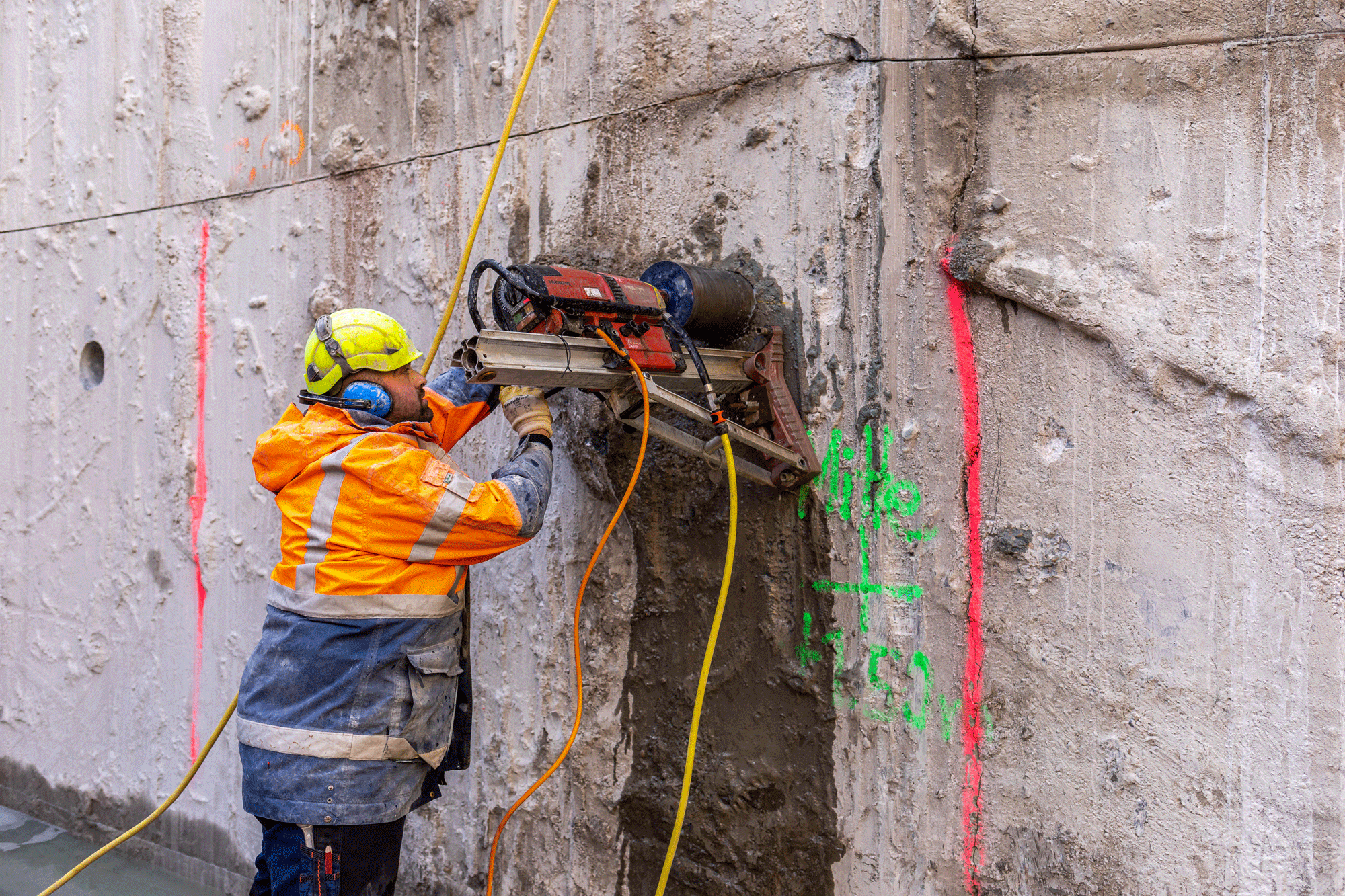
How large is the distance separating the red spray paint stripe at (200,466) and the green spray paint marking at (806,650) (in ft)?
7.35

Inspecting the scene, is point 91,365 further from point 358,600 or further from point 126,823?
point 358,600

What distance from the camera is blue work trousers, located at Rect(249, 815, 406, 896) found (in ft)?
6.35

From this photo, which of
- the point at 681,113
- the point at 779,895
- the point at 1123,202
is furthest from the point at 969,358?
the point at 779,895

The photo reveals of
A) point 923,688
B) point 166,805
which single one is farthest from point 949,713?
point 166,805

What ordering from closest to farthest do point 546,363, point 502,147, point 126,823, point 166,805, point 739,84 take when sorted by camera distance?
1. point 546,363
2. point 739,84
3. point 502,147
4. point 166,805
5. point 126,823

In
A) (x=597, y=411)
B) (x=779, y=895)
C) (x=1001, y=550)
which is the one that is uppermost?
(x=597, y=411)

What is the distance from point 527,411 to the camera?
203cm

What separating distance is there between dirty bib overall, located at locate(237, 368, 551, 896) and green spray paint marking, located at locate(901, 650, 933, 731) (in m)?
0.84

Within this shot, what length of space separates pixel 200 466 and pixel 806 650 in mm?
2314

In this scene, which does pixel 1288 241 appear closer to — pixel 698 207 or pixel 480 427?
pixel 698 207

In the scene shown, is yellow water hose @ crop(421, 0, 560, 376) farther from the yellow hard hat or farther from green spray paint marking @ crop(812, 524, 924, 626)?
green spray paint marking @ crop(812, 524, 924, 626)

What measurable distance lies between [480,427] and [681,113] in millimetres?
1020

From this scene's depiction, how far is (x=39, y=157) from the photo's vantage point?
12.5 ft

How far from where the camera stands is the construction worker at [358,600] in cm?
192
